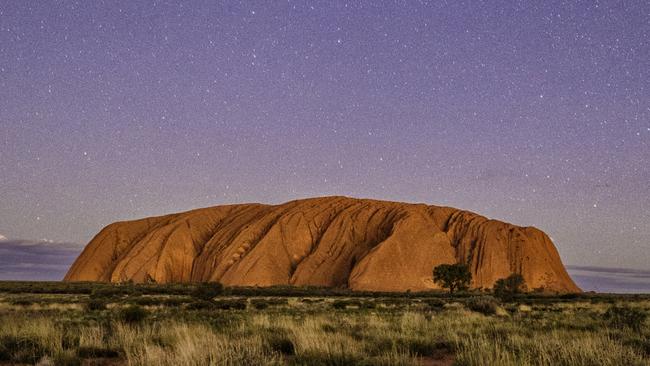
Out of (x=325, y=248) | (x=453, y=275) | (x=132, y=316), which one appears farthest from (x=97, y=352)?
(x=325, y=248)

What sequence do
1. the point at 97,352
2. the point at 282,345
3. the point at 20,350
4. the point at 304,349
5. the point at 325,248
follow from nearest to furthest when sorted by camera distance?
the point at 304,349, the point at 20,350, the point at 97,352, the point at 282,345, the point at 325,248

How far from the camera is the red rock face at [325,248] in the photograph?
9356cm

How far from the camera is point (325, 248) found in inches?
3994

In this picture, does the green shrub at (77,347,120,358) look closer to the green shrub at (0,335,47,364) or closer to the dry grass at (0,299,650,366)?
the dry grass at (0,299,650,366)

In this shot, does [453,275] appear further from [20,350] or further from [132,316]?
[20,350]

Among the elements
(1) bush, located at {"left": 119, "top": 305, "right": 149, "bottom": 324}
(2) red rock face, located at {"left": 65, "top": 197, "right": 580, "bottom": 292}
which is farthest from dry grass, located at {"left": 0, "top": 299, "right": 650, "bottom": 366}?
(2) red rock face, located at {"left": 65, "top": 197, "right": 580, "bottom": 292}

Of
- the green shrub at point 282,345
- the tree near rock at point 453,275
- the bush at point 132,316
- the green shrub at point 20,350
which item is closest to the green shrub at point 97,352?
the green shrub at point 20,350

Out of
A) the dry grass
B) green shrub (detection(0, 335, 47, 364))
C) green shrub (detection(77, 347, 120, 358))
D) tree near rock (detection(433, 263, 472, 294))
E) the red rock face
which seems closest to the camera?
the dry grass

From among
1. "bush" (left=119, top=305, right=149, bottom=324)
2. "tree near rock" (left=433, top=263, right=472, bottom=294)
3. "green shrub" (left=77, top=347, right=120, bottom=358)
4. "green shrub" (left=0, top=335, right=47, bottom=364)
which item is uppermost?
"green shrub" (left=0, top=335, right=47, bottom=364)

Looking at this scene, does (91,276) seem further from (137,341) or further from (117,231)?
(137,341)

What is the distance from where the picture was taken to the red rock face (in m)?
93.6

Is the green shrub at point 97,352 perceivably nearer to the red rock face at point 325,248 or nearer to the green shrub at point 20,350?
the green shrub at point 20,350

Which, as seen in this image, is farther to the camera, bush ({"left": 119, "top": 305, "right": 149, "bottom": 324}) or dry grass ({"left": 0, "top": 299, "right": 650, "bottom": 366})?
bush ({"left": 119, "top": 305, "right": 149, "bottom": 324})

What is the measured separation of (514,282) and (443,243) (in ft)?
72.4
